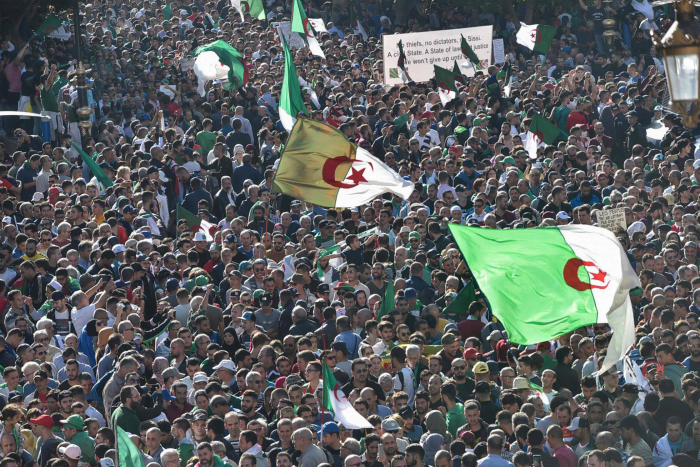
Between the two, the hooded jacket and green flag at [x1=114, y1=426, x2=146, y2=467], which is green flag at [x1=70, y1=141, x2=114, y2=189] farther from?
the hooded jacket

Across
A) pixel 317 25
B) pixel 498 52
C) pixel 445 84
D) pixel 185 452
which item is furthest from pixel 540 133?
pixel 317 25

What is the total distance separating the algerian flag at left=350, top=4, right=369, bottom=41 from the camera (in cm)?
3478

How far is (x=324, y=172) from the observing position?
Result: 14.8m

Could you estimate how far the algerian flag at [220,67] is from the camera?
943 inches

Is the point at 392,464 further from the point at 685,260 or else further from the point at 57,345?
the point at 685,260

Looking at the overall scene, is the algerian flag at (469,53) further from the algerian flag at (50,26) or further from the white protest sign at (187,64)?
the algerian flag at (50,26)

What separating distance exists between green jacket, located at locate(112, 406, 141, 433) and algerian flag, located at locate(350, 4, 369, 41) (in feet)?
78.6

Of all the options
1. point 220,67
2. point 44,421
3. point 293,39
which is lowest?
point 44,421

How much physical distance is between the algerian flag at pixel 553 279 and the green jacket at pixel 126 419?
3.32m

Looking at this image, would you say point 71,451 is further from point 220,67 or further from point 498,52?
point 498,52

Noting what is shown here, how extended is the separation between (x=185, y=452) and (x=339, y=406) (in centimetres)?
140

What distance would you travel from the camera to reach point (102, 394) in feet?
40.7

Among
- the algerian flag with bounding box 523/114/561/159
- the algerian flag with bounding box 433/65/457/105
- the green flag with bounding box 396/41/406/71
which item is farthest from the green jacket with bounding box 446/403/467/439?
the green flag with bounding box 396/41/406/71

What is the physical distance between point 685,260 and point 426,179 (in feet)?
15.8
